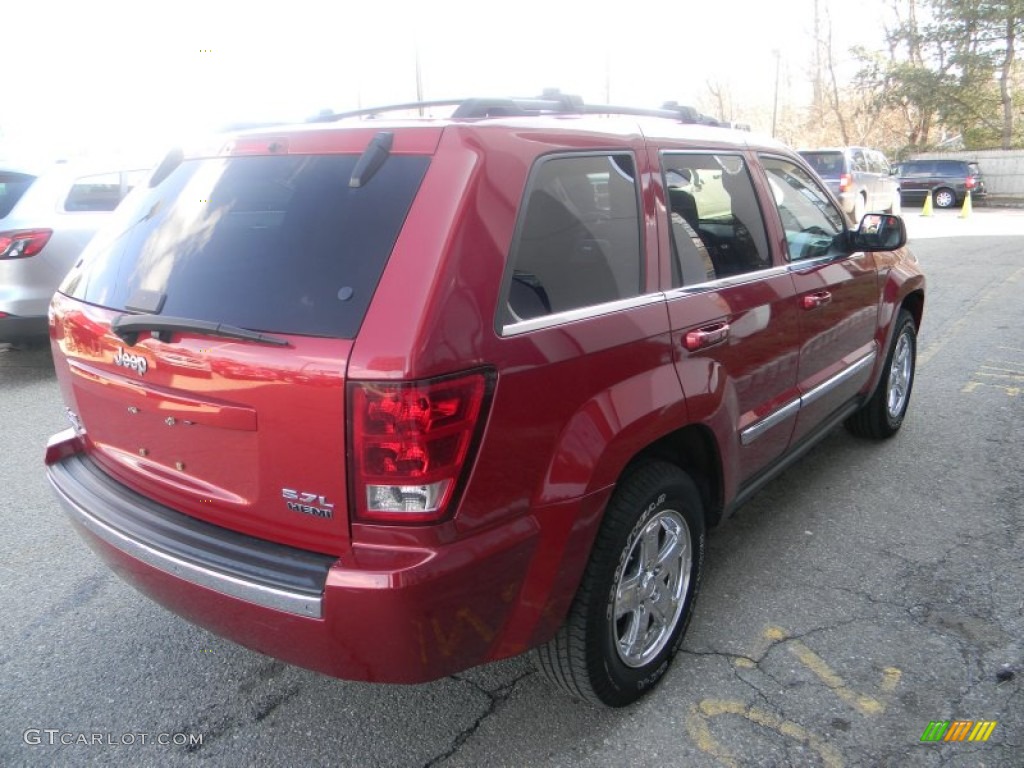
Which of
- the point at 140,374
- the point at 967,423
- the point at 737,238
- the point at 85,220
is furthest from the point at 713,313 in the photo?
the point at 85,220

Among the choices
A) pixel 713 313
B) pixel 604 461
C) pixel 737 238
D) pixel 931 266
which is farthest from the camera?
pixel 931 266

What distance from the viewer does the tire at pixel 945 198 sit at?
26.1 meters

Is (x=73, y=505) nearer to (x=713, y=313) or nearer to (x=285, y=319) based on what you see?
(x=285, y=319)

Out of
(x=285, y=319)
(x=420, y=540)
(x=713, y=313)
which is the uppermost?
(x=285, y=319)

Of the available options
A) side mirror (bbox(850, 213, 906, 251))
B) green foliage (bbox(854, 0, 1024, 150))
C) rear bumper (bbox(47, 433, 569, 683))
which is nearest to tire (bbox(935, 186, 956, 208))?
green foliage (bbox(854, 0, 1024, 150))

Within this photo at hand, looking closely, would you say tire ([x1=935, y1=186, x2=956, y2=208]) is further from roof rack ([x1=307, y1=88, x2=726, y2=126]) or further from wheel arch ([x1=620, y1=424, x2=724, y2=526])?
wheel arch ([x1=620, y1=424, x2=724, y2=526])

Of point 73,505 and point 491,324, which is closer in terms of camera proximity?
point 491,324

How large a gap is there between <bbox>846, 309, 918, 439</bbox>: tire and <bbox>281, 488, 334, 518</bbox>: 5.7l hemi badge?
3.49m

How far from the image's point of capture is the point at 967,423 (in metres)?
5.09

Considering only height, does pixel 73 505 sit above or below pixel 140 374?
below

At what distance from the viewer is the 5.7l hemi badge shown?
1943 millimetres

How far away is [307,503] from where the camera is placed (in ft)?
6.46

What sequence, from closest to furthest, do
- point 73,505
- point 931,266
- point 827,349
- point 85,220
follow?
point 73,505 < point 827,349 < point 85,220 < point 931,266

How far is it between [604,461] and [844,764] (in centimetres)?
115
